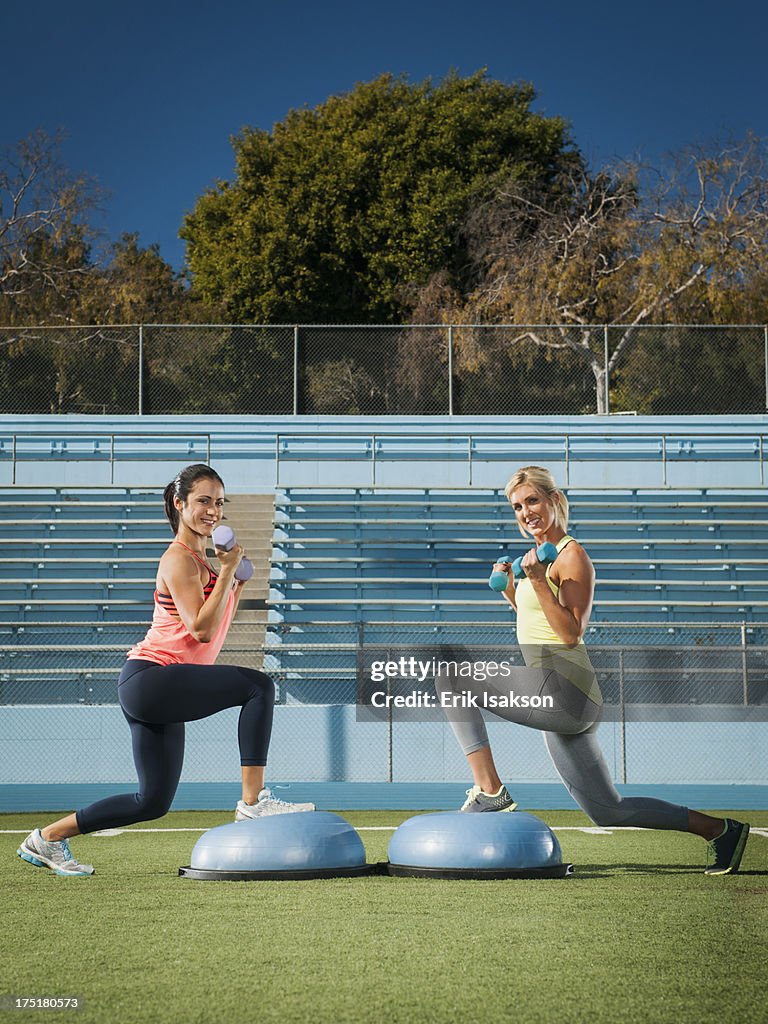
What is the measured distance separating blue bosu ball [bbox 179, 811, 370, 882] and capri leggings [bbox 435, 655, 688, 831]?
2.57 feet

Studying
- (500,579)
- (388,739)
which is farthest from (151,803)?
(388,739)

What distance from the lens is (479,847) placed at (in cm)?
536

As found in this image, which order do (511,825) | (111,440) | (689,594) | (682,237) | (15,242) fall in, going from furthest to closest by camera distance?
(15,242) < (682,237) < (111,440) < (689,594) < (511,825)

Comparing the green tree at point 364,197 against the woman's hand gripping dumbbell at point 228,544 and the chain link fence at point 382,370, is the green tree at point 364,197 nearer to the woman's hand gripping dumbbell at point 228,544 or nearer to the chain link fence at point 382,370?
the chain link fence at point 382,370

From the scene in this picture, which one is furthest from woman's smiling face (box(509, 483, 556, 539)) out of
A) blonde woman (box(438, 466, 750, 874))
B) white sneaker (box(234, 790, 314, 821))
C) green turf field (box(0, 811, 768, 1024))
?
white sneaker (box(234, 790, 314, 821))

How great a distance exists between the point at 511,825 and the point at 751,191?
18107 mm

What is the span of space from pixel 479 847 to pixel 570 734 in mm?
784

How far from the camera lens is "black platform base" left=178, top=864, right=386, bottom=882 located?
536 cm

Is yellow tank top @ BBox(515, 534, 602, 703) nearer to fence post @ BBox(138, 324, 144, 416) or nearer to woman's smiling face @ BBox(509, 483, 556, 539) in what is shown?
woman's smiling face @ BBox(509, 483, 556, 539)

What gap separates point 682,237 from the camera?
21.2 metres

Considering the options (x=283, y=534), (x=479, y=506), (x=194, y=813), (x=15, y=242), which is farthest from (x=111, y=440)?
(x=15, y=242)

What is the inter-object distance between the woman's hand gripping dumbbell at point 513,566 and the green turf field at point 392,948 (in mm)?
1182

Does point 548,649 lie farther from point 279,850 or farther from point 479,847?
point 279,850

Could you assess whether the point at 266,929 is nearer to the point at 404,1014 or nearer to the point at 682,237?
the point at 404,1014
